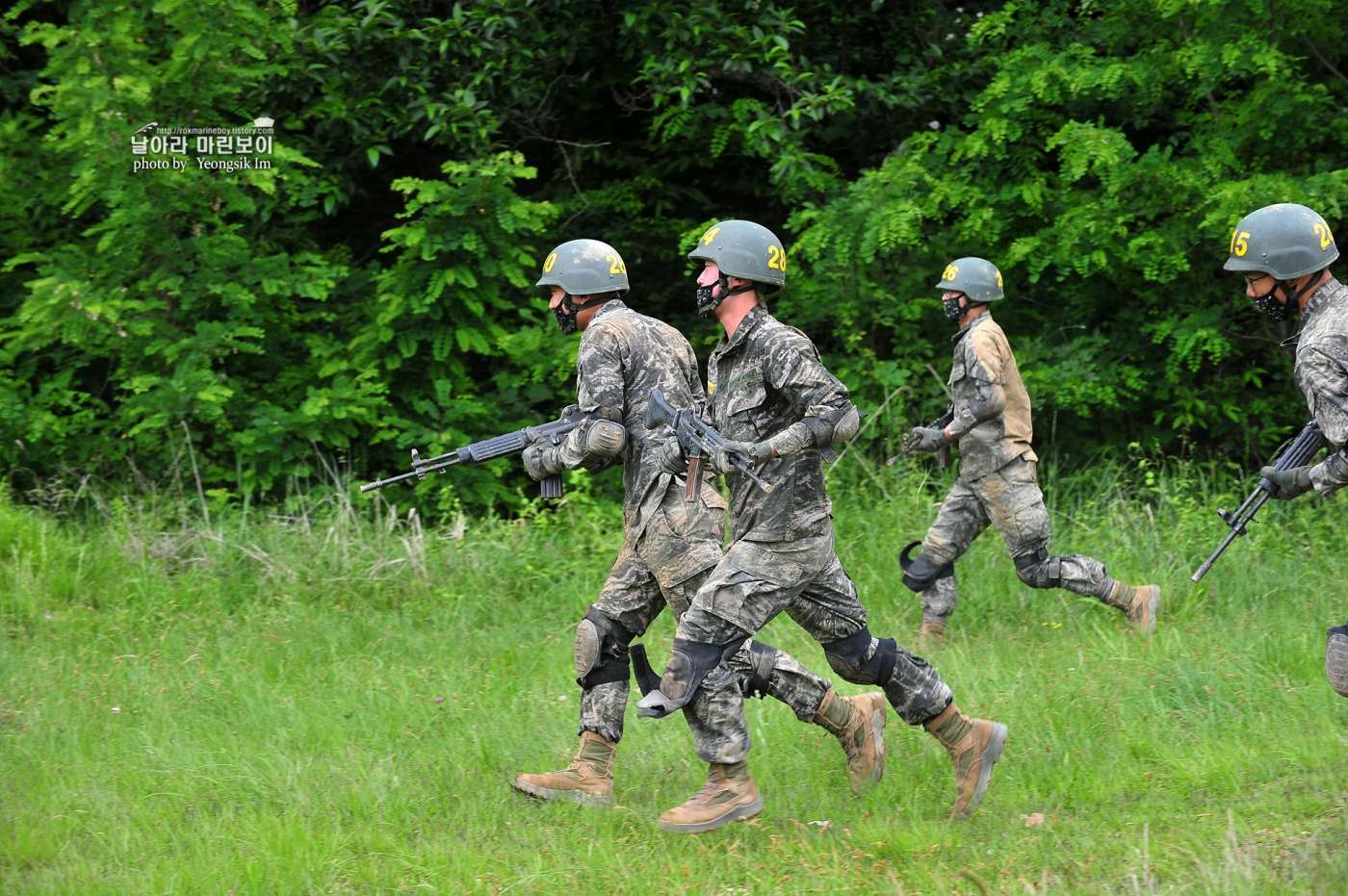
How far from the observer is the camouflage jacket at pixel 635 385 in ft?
15.5

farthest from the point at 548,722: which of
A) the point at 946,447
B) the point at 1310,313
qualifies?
the point at 1310,313

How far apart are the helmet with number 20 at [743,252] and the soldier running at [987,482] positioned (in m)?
2.27

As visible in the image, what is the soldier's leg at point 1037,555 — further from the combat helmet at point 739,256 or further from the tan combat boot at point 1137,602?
the combat helmet at point 739,256

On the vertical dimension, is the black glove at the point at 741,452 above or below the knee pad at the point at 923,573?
above

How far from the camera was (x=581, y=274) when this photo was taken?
5012 mm

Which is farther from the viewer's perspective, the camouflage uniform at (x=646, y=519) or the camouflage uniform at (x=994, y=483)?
the camouflage uniform at (x=994, y=483)

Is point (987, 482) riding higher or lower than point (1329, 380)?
lower

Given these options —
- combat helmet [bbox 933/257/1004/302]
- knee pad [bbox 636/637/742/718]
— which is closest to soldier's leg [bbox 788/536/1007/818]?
knee pad [bbox 636/637/742/718]

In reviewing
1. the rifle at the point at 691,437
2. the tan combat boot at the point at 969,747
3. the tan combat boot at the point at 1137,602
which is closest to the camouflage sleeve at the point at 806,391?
the rifle at the point at 691,437

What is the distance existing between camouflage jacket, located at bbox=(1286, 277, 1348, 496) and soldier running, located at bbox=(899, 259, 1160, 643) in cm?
221

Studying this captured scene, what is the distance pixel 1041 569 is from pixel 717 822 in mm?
2927

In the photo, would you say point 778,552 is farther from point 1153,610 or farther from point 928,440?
point 1153,610

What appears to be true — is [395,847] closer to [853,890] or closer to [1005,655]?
[853,890]

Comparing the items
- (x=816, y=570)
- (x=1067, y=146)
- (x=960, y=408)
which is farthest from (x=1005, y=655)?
(x=1067, y=146)
